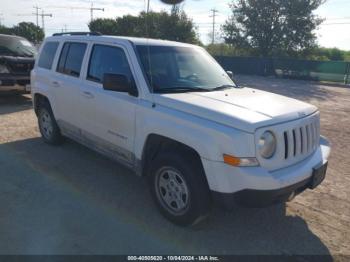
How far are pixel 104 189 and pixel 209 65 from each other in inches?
88.3

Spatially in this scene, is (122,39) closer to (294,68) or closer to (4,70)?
(4,70)

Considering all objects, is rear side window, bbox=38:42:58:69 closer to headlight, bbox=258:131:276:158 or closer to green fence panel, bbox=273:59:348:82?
headlight, bbox=258:131:276:158

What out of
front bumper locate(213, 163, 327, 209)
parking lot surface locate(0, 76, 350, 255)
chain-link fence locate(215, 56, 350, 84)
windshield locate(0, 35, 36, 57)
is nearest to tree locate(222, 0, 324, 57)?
chain-link fence locate(215, 56, 350, 84)

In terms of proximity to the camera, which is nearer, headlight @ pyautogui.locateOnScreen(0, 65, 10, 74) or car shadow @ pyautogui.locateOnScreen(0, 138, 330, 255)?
car shadow @ pyautogui.locateOnScreen(0, 138, 330, 255)

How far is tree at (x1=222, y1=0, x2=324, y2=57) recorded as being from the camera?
32094 mm

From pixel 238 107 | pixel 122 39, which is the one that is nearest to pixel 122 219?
pixel 238 107

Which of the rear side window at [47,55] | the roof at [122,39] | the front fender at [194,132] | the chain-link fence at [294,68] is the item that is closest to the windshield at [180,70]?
the roof at [122,39]

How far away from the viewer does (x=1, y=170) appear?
17.2 feet

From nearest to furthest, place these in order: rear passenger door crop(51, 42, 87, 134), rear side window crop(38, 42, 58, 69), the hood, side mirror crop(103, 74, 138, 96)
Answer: the hood
side mirror crop(103, 74, 138, 96)
rear passenger door crop(51, 42, 87, 134)
rear side window crop(38, 42, 58, 69)

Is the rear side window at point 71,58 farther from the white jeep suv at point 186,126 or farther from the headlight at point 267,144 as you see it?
the headlight at point 267,144

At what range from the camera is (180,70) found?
179 inches

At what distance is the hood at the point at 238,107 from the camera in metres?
3.31

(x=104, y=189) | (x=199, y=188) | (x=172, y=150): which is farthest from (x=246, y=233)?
(x=104, y=189)

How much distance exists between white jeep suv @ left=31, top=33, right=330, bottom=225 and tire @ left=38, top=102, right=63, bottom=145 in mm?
671
